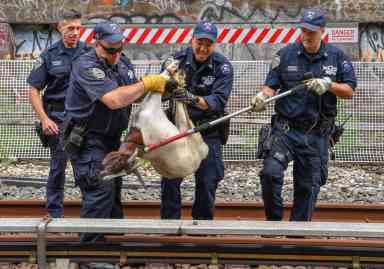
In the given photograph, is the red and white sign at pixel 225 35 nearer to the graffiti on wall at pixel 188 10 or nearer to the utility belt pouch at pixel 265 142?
the graffiti on wall at pixel 188 10

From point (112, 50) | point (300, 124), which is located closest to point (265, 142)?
point (300, 124)

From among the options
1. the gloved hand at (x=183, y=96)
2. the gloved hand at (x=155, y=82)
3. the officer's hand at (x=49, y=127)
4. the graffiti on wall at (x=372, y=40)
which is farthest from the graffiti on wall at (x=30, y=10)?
the gloved hand at (x=155, y=82)

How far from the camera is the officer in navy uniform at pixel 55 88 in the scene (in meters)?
A: 8.48

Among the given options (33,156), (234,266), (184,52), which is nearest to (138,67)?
(33,156)

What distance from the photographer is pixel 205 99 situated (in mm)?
7367

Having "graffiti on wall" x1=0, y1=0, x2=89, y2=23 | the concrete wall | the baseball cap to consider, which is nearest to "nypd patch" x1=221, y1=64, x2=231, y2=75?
the baseball cap

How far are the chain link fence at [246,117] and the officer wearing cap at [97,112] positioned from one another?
6.16 m

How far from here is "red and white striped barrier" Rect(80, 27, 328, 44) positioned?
18.8m

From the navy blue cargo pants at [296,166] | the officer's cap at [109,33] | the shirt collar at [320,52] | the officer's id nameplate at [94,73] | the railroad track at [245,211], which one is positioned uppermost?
the officer's cap at [109,33]

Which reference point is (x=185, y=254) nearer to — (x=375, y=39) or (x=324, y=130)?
(x=324, y=130)

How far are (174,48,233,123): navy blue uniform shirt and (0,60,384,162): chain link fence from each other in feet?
17.7

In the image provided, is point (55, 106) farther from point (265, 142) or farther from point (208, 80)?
point (265, 142)

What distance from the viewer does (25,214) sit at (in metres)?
9.36

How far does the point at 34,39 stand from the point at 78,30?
12.7 m
